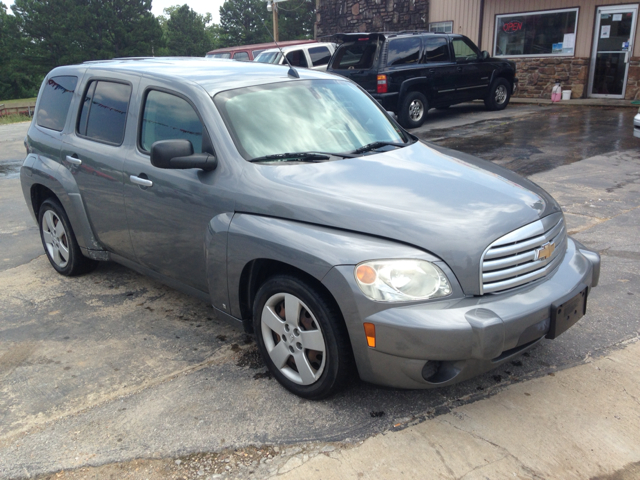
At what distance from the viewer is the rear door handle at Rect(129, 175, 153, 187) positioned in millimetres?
3805

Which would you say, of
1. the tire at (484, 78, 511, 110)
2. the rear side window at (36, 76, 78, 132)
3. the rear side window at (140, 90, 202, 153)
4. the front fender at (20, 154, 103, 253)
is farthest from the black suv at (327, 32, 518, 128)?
the rear side window at (140, 90, 202, 153)

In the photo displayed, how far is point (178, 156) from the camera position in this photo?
331 cm

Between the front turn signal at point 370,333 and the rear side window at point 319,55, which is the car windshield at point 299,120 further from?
the rear side window at point 319,55

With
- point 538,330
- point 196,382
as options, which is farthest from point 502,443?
point 196,382

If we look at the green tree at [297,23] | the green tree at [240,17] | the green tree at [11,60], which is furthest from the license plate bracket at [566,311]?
the green tree at [240,17]

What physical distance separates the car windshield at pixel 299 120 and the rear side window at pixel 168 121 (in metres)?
0.23

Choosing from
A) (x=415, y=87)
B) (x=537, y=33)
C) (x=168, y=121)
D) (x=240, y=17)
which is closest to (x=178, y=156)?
(x=168, y=121)

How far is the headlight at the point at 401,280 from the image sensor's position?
8.73ft

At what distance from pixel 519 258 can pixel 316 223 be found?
1.02 metres

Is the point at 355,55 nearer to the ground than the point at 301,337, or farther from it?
farther from it

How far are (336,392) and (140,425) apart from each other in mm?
1031

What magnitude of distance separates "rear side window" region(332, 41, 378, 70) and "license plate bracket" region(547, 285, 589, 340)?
10.1 metres

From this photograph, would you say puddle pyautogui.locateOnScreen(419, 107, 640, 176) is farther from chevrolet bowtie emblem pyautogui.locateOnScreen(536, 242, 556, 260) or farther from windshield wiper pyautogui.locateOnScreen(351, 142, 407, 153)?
chevrolet bowtie emblem pyautogui.locateOnScreen(536, 242, 556, 260)

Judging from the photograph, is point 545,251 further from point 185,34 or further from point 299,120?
point 185,34
